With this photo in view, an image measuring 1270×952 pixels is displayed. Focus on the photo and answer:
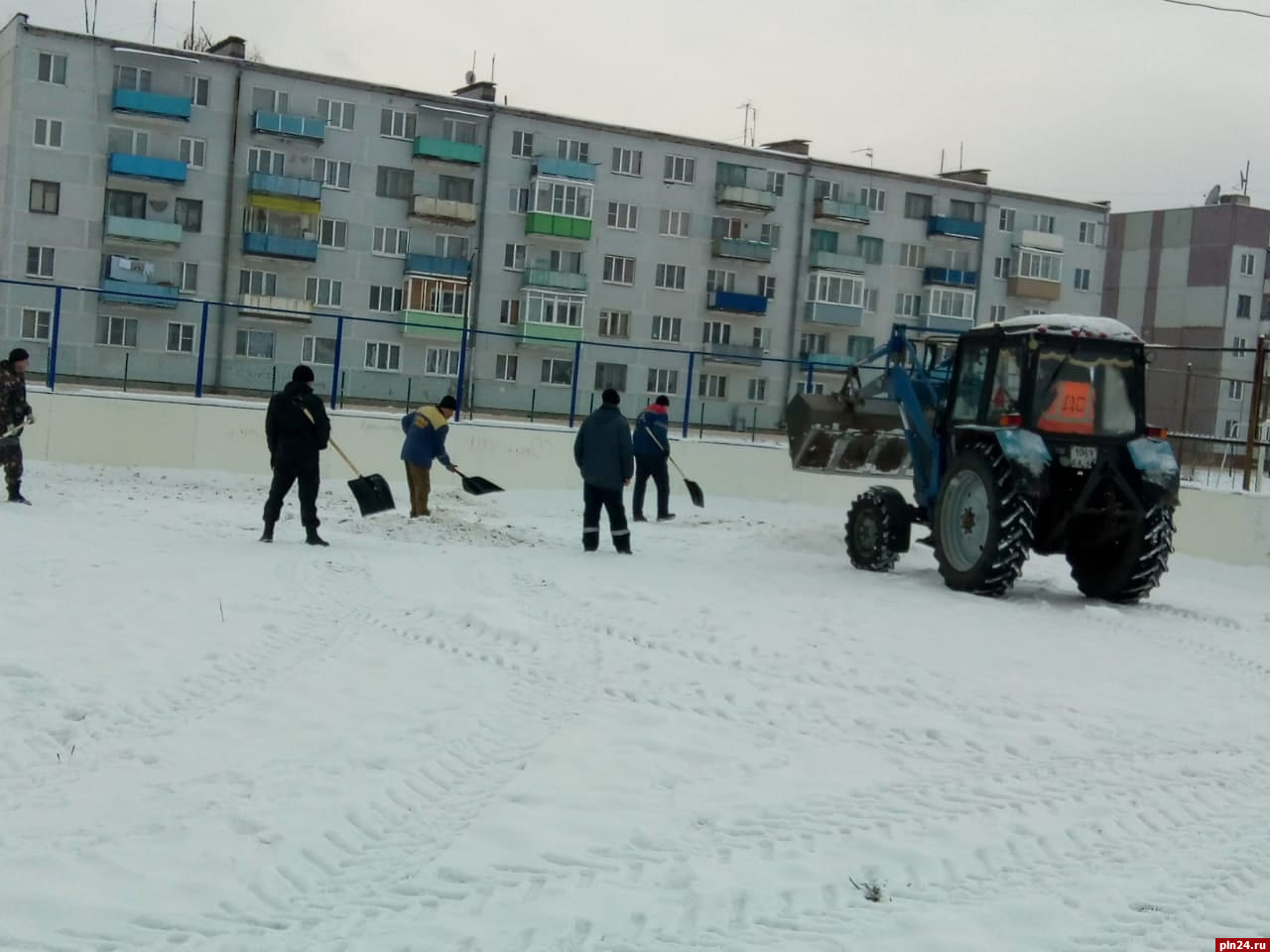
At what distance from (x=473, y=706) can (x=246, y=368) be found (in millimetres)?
19704

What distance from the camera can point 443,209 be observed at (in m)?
54.0

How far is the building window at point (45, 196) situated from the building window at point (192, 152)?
4251mm

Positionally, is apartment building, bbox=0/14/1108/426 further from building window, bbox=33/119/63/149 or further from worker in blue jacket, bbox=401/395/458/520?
worker in blue jacket, bbox=401/395/458/520

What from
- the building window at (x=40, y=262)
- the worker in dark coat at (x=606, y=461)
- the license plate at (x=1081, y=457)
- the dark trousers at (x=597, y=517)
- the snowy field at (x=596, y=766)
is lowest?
the snowy field at (x=596, y=766)

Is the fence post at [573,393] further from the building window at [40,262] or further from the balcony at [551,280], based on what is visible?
the balcony at [551,280]

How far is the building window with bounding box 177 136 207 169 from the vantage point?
5059 cm

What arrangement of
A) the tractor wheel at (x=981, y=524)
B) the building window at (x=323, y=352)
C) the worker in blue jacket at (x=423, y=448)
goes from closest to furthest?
the tractor wheel at (x=981, y=524) < the worker in blue jacket at (x=423, y=448) < the building window at (x=323, y=352)

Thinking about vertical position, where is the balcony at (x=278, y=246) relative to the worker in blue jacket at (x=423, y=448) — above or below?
above

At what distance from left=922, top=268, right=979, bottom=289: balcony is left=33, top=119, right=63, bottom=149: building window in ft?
117

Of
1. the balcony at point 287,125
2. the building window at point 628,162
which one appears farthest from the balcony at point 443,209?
the building window at point 628,162

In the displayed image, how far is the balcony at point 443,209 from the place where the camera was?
176 feet

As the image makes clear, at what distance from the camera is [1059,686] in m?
8.78

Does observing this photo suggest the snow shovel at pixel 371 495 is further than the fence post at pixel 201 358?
No

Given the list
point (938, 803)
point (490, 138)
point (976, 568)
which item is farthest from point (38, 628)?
point (490, 138)
